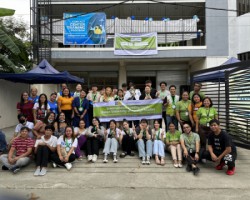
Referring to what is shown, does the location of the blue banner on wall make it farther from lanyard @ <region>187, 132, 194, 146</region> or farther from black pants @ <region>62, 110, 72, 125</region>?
lanyard @ <region>187, 132, 194, 146</region>

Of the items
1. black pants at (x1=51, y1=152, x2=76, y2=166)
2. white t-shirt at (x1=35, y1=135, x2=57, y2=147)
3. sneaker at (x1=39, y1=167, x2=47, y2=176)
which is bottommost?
sneaker at (x1=39, y1=167, x2=47, y2=176)

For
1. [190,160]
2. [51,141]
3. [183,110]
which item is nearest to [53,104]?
[51,141]

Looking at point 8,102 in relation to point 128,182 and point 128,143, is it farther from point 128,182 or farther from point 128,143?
point 128,182

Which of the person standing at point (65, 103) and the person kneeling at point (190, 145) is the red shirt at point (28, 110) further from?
the person kneeling at point (190, 145)

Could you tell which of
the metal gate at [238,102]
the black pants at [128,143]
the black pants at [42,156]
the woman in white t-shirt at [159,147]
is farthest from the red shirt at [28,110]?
the metal gate at [238,102]

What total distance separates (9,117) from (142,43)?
833 centimetres

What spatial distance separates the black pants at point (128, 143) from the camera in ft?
25.0

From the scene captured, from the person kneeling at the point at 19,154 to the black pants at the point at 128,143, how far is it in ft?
8.05

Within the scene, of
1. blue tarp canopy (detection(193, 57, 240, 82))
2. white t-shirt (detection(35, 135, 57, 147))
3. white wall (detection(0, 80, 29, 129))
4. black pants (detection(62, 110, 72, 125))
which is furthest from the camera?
white wall (detection(0, 80, 29, 129))

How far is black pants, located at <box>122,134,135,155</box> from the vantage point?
25.0ft

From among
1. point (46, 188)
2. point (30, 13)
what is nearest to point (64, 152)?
point (46, 188)

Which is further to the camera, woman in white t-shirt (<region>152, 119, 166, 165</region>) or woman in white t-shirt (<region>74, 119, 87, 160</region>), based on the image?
woman in white t-shirt (<region>74, 119, 87, 160</region>)

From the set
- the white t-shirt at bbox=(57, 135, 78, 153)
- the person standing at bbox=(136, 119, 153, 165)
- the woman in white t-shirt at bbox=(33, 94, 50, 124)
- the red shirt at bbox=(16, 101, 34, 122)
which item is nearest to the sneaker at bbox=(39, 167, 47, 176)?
the white t-shirt at bbox=(57, 135, 78, 153)

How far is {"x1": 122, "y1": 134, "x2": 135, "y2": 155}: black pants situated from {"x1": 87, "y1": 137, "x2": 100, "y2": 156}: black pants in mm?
772
